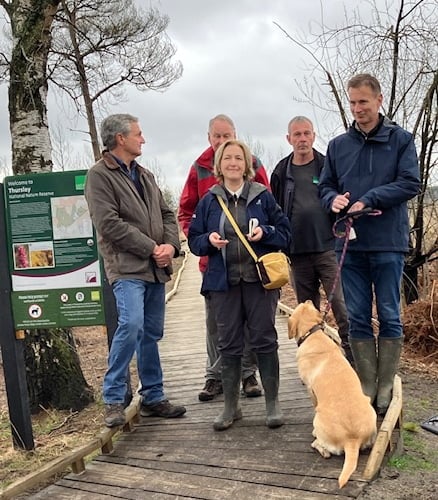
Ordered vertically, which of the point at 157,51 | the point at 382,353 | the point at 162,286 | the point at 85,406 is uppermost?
the point at 157,51

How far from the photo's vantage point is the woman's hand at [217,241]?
3.76 m

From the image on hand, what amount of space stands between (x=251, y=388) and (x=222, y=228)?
1493 mm

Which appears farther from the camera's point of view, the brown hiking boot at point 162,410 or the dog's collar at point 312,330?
the brown hiking boot at point 162,410

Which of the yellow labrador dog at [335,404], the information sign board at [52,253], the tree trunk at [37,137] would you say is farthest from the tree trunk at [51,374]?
the yellow labrador dog at [335,404]

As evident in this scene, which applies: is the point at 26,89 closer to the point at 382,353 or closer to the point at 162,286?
the point at 162,286

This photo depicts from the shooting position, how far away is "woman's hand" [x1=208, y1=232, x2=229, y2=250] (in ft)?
12.3

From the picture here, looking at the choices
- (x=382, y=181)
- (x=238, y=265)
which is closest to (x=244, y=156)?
(x=238, y=265)

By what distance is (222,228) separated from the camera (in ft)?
12.8

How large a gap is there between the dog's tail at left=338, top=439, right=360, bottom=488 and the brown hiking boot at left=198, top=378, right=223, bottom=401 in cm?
181

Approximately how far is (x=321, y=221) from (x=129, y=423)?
7.15ft

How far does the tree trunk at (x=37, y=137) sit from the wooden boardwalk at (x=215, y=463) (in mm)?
1184

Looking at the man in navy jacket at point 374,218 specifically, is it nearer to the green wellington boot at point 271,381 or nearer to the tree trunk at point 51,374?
the green wellington boot at point 271,381

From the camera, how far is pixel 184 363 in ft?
21.4

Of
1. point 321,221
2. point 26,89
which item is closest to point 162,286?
point 321,221
